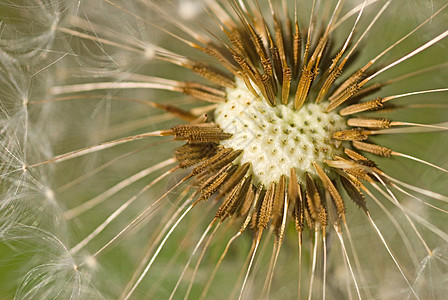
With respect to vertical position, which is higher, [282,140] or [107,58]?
[107,58]

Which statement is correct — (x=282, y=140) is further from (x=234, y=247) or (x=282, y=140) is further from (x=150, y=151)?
(x=150, y=151)

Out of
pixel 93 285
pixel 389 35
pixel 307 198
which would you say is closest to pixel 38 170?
pixel 93 285

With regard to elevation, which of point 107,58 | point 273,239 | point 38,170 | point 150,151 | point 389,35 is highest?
point 107,58

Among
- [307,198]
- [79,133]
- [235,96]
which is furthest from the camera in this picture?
[79,133]

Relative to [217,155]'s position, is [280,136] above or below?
below

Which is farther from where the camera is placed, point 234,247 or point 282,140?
point 234,247
